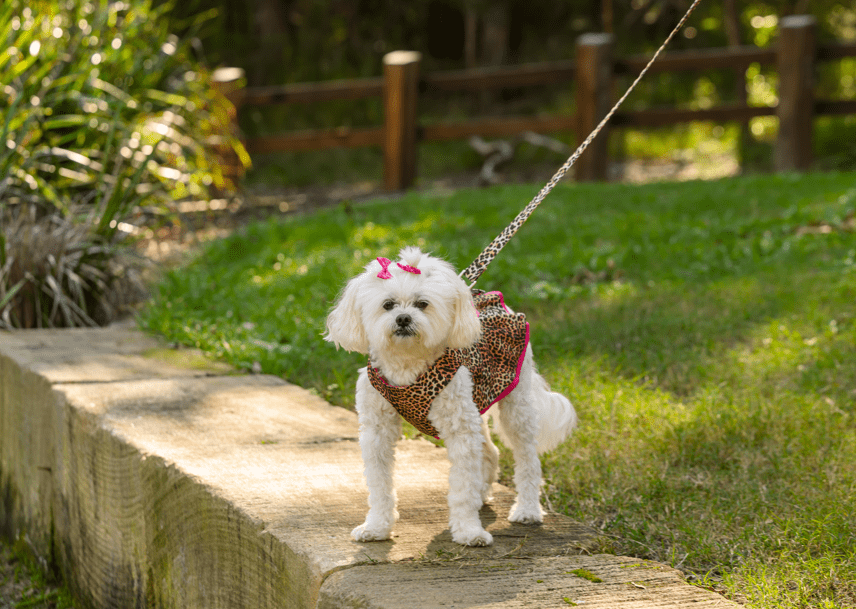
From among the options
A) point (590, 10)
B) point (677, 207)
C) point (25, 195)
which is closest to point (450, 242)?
point (677, 207)

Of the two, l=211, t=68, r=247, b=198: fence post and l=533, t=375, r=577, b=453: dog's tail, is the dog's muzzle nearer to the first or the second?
l=533, t=375, r=577, b=453: dog's tail

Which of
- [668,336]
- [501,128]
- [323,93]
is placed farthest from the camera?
[323,93]

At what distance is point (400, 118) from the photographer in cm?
1016

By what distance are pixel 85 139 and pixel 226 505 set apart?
16.0 feet

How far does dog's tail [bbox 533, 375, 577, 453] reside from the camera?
303 cm

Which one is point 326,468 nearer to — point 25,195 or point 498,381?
point 498,381

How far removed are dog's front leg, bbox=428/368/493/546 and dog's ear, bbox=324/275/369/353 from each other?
0.30m

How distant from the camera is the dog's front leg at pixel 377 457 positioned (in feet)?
8.26

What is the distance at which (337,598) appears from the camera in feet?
7.17

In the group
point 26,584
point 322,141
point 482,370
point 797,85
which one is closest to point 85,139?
point 26,584

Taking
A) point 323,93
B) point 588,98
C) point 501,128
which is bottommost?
point 501,128

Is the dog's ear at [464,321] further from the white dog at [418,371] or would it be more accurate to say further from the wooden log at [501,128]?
the wooden log at [501,128]

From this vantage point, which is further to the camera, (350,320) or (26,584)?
(26,584)

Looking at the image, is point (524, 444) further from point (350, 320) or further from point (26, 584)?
point (26, 584)
